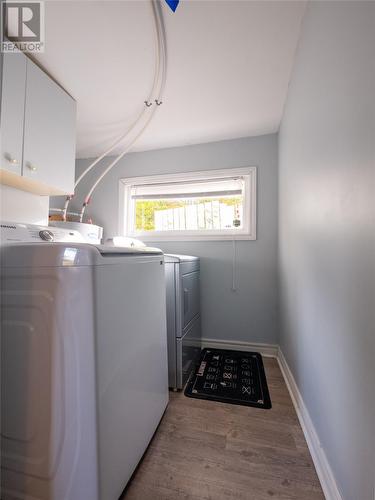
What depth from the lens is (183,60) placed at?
129 centimetres

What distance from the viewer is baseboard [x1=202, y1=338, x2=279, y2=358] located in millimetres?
1927

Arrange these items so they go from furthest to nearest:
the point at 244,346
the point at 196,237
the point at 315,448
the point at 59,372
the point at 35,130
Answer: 1. the point at 196,237
2. the point at 244,346
3. the point at 35,130
4. the point at 315,448
5. the point at 59,372

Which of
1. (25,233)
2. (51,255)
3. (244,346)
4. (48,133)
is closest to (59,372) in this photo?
(51,255)

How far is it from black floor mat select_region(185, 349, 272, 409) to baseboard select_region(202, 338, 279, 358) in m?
0.07

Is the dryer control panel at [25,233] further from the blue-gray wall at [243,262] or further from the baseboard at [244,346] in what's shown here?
the baseboard at [244,346]

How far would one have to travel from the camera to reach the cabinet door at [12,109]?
42.8 inches

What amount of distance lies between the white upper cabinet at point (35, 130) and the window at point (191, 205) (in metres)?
0.91

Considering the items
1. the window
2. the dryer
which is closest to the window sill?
the window

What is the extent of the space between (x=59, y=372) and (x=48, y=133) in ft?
4.67

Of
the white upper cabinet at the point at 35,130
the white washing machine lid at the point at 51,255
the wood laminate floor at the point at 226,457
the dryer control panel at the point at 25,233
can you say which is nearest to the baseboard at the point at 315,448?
the wood laminate floor at the point at 226,457

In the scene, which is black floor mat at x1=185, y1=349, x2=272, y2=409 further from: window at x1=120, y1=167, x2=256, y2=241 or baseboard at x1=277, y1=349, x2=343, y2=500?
window at x1=120, y1=167, x2=256, y2=241

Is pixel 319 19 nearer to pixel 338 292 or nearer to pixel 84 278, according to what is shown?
pixel 338 292

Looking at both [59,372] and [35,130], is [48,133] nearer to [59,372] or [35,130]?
[35,130]

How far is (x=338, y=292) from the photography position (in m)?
0.73
